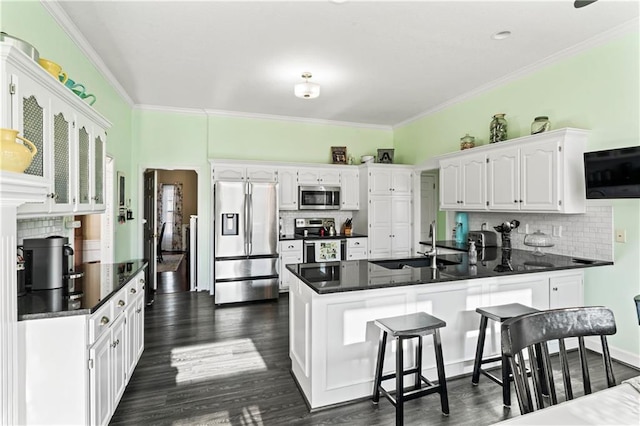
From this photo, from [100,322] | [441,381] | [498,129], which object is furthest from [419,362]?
[498,129]

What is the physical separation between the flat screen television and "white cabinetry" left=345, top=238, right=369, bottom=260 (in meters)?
3.32

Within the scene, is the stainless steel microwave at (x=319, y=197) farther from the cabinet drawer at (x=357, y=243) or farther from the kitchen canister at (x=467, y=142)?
the kitchen canister at (x=467, y=142)

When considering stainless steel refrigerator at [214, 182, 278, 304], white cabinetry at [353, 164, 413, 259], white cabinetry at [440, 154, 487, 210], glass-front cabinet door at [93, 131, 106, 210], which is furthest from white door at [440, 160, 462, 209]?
glass-front cabinet door at [93, 131, 106, 210]

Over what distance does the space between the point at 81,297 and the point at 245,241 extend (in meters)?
3.11

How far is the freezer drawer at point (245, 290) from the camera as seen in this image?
4.92 metres

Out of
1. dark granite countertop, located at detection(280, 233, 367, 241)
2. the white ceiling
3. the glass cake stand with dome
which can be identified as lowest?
dark granite countertop, located at detection(280, 233, 367, 241)

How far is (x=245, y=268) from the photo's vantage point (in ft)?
16.5

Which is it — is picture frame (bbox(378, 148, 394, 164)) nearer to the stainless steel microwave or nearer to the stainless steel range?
the stainless steel microwave

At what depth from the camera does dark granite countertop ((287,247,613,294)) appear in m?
2.39

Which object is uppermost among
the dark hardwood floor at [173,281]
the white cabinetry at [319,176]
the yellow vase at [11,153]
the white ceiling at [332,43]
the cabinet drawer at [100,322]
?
the white ceiling at [332,43]

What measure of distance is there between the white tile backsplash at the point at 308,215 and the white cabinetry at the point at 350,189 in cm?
32

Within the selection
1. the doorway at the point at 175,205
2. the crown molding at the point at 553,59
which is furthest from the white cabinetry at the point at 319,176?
the doorway at the point at 175,205

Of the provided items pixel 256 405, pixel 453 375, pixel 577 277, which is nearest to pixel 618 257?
pixel 577 277

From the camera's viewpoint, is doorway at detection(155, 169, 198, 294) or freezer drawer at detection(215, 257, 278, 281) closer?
freezer drawer at detection(215, 257, 278, 281)
